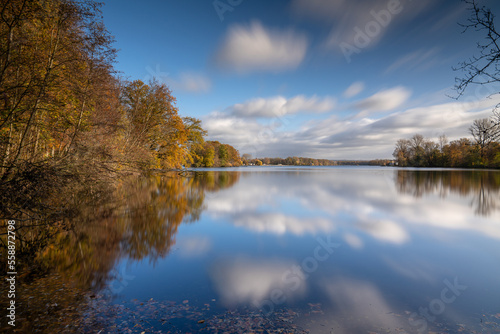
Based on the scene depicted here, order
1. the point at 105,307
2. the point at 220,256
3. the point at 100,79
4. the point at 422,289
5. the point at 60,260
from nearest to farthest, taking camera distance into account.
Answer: the point at 105,307
the point at 422,289
the point at 60,260
the point at 220,256
the point at 100,79

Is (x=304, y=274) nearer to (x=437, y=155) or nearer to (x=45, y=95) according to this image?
(x=45, y=95)

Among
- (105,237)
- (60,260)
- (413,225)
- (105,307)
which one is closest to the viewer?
(105,307)

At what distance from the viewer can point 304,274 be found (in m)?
4.59

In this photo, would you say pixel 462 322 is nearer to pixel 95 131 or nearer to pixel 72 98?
pixel 72 98

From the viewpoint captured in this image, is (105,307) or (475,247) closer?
(105,307)

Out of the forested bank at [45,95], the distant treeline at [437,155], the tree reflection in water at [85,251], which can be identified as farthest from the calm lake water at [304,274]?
the distant treeline at [437,155]

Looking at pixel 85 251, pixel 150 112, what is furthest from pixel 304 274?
pixel 150 112

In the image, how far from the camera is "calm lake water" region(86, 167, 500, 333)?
3.09 m

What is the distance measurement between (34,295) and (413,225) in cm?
1068

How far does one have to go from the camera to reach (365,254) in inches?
225

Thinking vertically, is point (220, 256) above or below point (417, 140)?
below

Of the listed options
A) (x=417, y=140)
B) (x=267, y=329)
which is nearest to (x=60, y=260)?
(x=267, y=329)

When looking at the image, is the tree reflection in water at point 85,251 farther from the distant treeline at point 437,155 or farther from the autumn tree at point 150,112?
the distant treeline at point 437,155

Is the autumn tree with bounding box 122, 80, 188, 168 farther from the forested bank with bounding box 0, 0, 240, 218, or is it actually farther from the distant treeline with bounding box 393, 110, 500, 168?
the distant treeline with bounding box 393, 110, 500, 168
